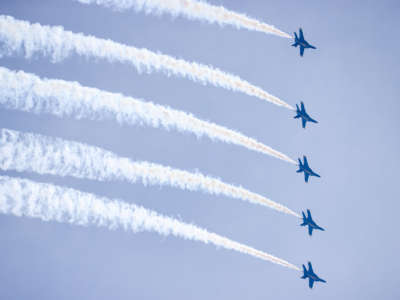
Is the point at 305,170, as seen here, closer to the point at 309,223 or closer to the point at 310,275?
the point at 309,223

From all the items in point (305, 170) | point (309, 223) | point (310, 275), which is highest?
point (305, 170)

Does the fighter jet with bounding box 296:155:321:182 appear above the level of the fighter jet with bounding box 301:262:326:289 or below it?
above

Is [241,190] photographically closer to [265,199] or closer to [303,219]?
[265,199]

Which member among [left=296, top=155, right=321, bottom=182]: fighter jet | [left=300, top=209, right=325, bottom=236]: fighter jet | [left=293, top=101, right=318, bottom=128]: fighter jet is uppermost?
[left=293, top=101, right=318, bottom=128]: fighter jet

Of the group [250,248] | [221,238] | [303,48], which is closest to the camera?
[221,238]

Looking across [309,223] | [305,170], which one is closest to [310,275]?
[309,223]

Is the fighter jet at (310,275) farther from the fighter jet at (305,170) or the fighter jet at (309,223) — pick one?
the fighter jet at (305,170)

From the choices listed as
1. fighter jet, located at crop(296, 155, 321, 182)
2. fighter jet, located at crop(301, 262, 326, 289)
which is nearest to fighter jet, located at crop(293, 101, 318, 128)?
fighter jet, located at crop(296, 155, 321, 182)

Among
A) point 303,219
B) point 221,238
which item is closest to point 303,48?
point 303,219

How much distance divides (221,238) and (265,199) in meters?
4.83

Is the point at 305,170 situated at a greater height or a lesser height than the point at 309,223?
greater

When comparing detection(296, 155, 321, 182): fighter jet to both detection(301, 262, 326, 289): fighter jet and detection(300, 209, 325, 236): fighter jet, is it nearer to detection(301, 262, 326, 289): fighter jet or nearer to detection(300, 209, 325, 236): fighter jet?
detection(300, 209, 325, 236): fighter jet

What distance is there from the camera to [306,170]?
6012 centimetres

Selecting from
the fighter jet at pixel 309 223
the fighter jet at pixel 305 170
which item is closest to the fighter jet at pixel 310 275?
the fighter jet at pixel 309 223
